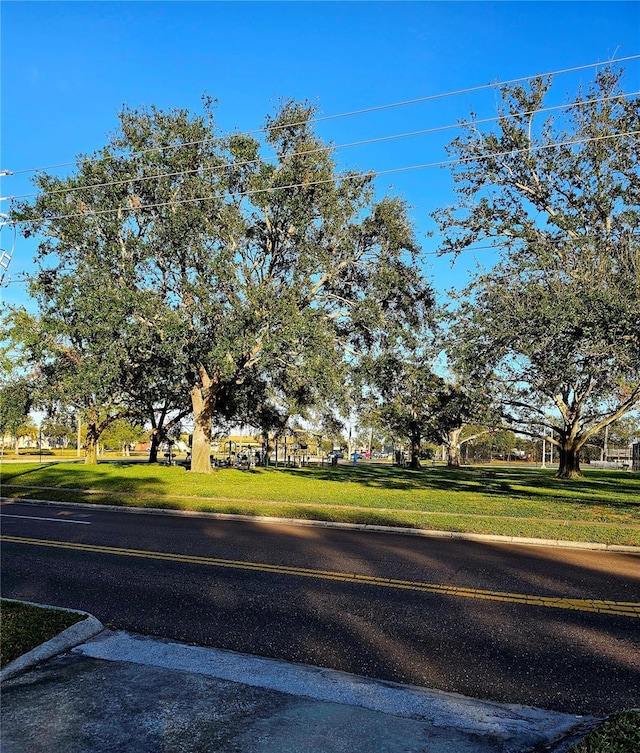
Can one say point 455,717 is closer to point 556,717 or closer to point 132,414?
point 556,717

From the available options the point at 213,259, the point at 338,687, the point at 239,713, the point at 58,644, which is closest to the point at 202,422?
the point at 213,259

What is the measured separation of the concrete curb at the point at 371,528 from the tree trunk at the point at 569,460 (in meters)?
26.8

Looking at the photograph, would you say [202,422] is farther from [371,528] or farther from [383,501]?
[371,528]

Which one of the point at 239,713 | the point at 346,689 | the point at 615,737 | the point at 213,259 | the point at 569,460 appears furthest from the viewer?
the point at 569,460

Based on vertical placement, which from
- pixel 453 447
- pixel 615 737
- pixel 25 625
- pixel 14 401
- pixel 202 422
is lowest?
pixel 25 625

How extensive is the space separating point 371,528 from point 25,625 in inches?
355

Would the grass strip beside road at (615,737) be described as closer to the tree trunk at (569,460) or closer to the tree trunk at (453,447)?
the tree trunk at (569,460)

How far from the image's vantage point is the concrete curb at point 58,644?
16.0ft

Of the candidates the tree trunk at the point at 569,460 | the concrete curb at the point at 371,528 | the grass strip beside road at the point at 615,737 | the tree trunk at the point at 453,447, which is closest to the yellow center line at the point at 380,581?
the grass strip beside road at the point at 615,737

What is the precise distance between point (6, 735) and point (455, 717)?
9.76ft

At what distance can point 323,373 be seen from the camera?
2389 centimetres

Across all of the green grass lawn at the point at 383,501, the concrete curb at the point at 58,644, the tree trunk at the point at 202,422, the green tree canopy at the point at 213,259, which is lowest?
the green grass lawn at the point at 383,501

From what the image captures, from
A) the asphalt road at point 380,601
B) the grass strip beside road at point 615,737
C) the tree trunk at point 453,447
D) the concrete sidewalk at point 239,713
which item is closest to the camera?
the grass strip beside road at point 615,737

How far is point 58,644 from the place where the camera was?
213 inches
